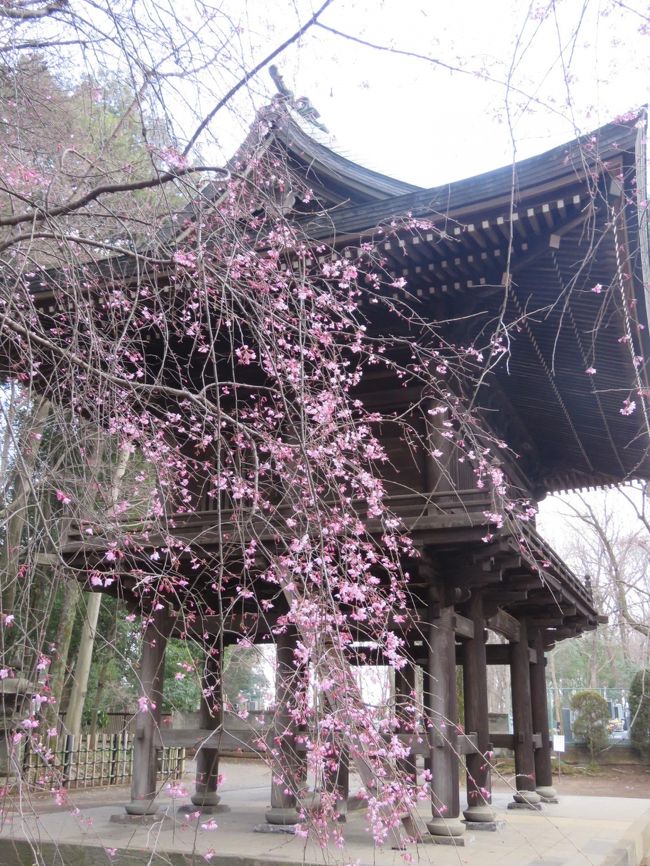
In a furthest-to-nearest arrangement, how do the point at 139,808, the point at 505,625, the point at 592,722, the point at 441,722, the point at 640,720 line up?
the point at 592,722 → the point at 640,720 → the point at 505,625 → the point at 139,808 → the point at 441,722

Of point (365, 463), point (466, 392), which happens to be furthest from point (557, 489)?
point (365, 463)

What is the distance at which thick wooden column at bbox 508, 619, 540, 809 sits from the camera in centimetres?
955

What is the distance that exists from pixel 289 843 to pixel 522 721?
168 inches

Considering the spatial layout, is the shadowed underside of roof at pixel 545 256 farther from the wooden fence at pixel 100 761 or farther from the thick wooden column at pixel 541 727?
the wooden fence at pixel 100 761

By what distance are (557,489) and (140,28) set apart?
31.4 feet

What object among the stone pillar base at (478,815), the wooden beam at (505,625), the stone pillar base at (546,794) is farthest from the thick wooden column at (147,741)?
the stone pillar base at (546,794)

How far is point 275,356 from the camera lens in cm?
385

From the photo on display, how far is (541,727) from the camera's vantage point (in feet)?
35.8

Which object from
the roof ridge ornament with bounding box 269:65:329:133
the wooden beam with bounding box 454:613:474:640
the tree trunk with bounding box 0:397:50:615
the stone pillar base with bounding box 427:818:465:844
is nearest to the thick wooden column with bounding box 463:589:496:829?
the wooden beam with bounding box 454:613:474:640

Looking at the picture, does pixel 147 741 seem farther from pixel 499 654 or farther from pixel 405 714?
pixel 499 654

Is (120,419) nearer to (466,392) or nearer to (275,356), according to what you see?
(275,356)

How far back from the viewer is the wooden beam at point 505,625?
9.00 metres

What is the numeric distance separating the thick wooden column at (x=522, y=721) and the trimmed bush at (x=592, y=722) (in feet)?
41.1

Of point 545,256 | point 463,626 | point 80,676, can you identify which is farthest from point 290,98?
point 80,676
